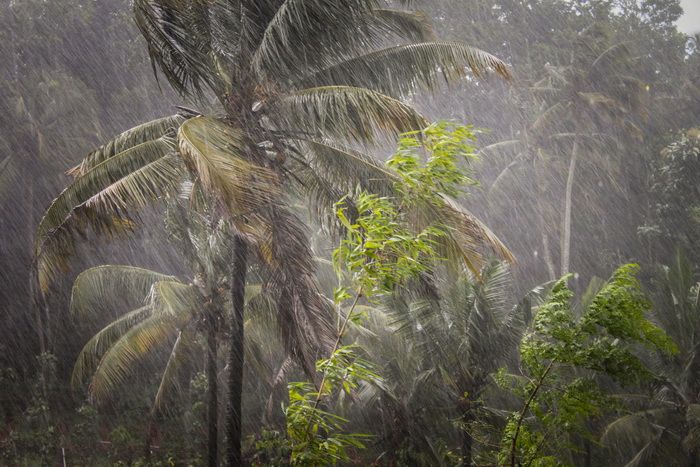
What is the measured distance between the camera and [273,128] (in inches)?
297

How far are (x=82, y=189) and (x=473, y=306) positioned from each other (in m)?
6.90

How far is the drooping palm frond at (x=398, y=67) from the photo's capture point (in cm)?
719

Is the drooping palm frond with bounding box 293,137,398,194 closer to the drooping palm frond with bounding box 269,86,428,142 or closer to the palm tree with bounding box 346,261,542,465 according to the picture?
the drooping palm frond with bounding box 269,86,428,142

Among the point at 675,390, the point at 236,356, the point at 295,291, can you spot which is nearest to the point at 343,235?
the point at 295,291

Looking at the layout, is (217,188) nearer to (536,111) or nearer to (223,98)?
(223,98)

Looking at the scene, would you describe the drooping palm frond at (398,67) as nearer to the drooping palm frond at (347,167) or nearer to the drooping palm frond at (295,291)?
the drooping palm frond at (347,167)

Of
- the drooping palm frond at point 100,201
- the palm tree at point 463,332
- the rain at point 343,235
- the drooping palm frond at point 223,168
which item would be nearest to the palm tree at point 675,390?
the rain at point 343,235

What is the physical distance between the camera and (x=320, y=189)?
7.41 metres

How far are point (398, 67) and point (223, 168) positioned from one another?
9.87 ft

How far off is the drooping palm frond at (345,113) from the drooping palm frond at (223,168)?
832mm

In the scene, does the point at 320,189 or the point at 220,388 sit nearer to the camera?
the point at 320,189

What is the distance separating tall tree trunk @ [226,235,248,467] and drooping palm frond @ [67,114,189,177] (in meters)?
1.66

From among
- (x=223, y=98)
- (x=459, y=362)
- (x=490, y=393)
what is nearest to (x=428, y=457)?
(x=490, y=393)

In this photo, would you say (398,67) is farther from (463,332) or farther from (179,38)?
(463,332)
